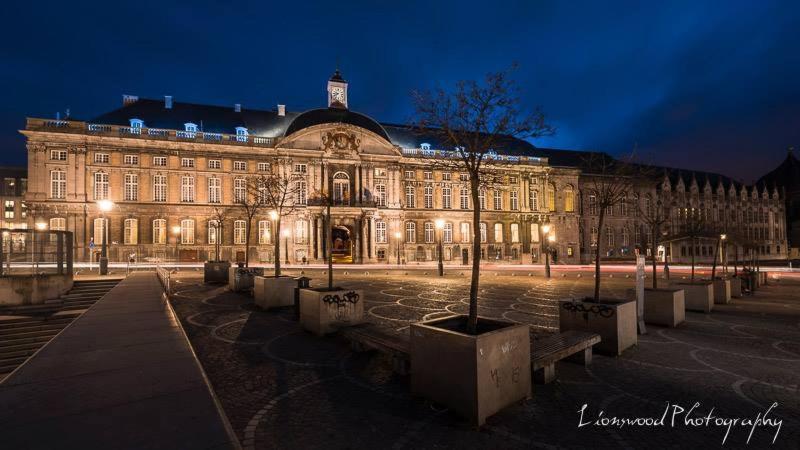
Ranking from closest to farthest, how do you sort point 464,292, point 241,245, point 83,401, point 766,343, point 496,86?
point 83,401, point 496,86, point 766,343, point 464,292, point 241,245

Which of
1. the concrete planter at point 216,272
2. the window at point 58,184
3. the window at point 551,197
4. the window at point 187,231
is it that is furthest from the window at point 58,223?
the window at point 551,197

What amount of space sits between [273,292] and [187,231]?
38.3 m

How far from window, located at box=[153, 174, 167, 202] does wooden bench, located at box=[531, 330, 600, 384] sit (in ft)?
163

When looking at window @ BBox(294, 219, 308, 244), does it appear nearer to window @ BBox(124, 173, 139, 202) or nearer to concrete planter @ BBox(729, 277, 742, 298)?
window @ BBox(124, 173, 139, 202)

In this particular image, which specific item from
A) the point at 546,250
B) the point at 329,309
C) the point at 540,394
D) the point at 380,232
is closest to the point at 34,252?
the point at 329,309

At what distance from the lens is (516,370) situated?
20.7 ft

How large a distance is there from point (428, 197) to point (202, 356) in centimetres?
4969

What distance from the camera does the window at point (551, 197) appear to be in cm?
6308

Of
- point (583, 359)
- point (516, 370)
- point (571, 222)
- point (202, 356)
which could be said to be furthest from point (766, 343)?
point (571, 222)

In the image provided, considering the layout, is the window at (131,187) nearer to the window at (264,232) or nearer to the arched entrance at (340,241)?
the window at (264,232)

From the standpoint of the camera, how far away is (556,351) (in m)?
7.22

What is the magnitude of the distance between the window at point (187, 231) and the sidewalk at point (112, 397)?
41.3 metres

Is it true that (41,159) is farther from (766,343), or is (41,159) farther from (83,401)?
(766,343)

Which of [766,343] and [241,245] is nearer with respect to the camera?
[766,343]
